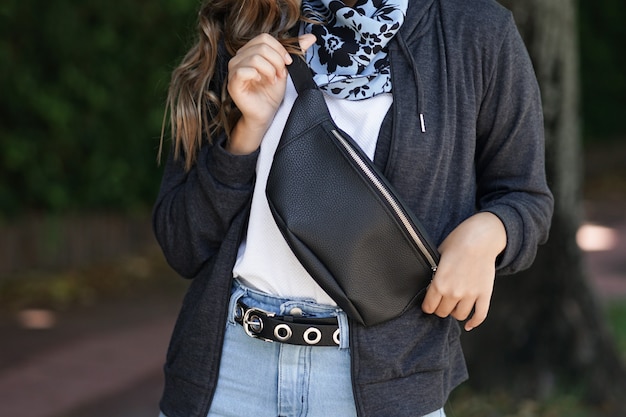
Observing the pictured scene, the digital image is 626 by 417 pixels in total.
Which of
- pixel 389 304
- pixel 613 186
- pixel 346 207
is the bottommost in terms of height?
pixel 613 186

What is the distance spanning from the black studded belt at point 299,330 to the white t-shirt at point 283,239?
0.05 m

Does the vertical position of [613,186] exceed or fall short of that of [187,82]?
it falls short

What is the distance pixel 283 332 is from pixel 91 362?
4156 millimetres

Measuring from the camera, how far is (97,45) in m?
7.27

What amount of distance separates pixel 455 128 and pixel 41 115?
18.5ft

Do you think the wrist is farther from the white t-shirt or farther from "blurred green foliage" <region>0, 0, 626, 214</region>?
"blurred green foliage" <region>0, 0, 626, 214</region>

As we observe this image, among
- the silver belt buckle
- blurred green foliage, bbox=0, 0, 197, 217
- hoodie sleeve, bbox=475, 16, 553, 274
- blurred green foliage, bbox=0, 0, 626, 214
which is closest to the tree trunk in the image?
hoodie sleeve, bbox=475, 16, 553, 274

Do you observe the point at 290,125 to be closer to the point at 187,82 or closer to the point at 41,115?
the point at 187,82

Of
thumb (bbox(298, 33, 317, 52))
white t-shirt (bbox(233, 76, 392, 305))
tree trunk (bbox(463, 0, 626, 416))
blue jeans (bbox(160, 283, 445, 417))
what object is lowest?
tree trunk (bbox(463, 0, 626, 416))

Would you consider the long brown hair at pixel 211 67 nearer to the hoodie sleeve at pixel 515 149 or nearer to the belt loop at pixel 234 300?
the belt loop at pixel 234 300

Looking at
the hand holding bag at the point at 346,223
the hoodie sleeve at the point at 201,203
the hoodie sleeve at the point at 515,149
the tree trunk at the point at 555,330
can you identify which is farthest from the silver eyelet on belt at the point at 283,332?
the tree trunk at the point at 555,330

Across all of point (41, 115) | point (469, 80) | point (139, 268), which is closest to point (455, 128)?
point (469, 80)

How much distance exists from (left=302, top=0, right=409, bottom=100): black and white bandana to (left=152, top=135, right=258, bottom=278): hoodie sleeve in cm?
24

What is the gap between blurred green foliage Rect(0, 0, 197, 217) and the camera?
6.98 m
